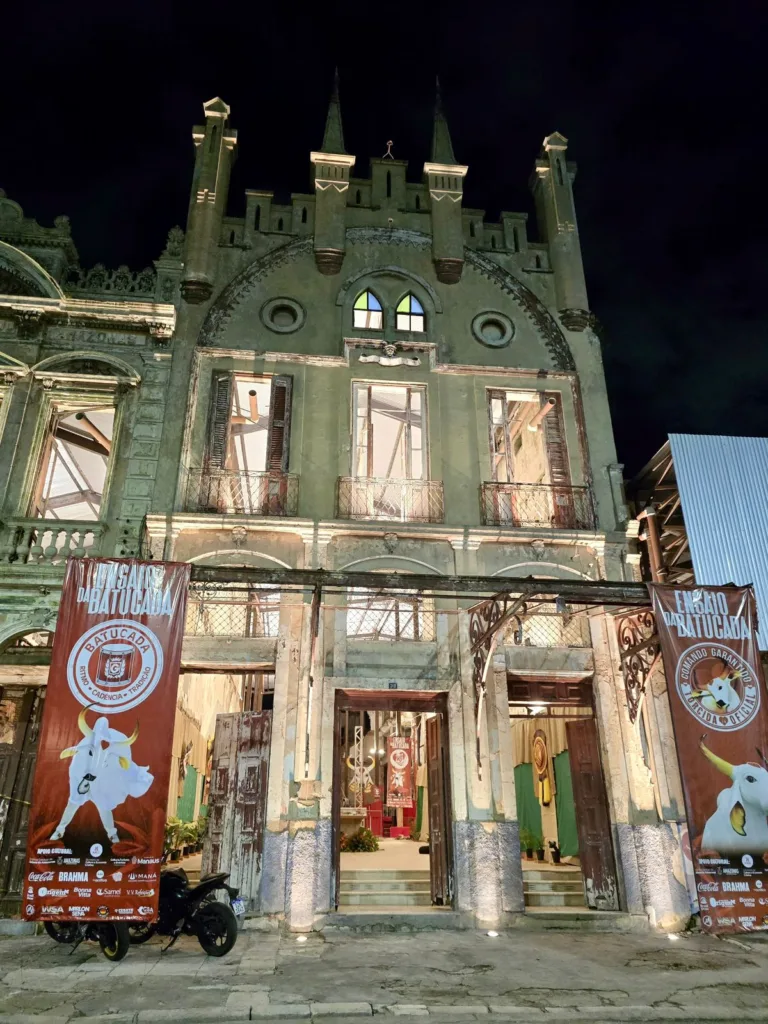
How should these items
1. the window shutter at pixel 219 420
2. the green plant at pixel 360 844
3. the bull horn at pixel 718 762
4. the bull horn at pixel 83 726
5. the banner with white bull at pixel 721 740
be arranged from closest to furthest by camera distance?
the banner with white bull at pixel 721 740 < the bull horn at pixel 83 726 < the bull horn at pixel 718 762 < the window shutter at pixel 219 420 < the green plant at pixel 360 844

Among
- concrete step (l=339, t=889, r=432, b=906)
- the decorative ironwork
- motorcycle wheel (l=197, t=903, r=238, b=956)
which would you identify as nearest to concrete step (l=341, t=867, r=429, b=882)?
concrete step (l=339, t=889, r=432, b=906)

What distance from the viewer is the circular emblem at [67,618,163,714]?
30.5 ft

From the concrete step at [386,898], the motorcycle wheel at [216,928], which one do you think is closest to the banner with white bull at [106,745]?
the motorcycle wheel at [216,928]

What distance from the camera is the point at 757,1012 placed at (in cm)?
673

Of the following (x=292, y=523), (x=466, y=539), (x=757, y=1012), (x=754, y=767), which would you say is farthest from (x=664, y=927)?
(x=292, y=523)

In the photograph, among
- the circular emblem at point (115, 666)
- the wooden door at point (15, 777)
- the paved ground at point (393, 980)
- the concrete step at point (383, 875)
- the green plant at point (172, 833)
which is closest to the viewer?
the paved ground at point (393, 980)

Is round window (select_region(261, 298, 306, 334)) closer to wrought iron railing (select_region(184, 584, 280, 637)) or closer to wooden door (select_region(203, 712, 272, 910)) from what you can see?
wrought iron railing (select_region(184, 584, 280, 637))

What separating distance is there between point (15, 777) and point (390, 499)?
8.29 meters

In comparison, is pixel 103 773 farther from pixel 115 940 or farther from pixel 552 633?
pixel 552 633

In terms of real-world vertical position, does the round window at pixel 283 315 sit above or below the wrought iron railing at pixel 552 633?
Result: above

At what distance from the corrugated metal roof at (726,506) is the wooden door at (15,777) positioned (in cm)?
1228

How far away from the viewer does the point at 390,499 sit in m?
13.5

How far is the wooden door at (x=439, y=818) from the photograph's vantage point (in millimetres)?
11453

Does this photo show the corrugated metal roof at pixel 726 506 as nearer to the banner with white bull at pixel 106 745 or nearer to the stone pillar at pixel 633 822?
the stone pillar at pixel 633 822
